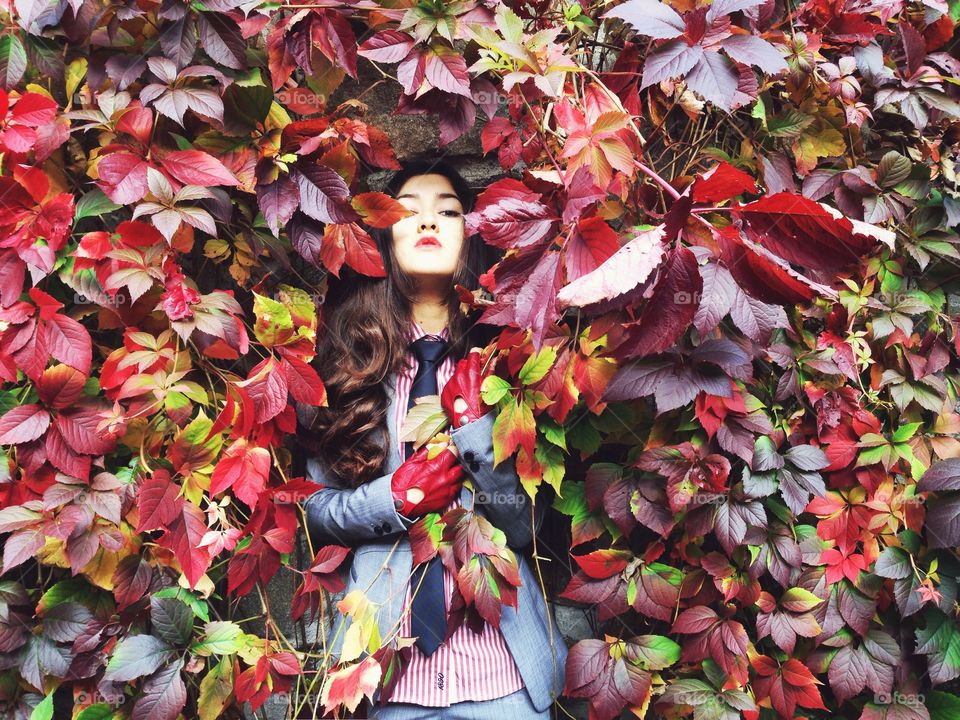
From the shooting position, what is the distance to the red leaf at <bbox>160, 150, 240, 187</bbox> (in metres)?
1.18

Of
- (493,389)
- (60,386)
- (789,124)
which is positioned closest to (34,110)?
(60,386)

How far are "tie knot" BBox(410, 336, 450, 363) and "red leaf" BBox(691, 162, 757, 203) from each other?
0.63m

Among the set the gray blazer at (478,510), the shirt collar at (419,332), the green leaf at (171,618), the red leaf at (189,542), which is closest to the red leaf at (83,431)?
the red leaf at (189,542)

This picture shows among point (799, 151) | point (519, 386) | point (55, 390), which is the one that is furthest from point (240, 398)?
point (799, 151)

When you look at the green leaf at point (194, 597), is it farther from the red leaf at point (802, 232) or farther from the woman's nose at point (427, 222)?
the red leaf at point (802, 232)

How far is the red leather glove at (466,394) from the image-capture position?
1286 millimetres

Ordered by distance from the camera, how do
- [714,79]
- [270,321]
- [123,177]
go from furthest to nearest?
[270,321] → [123,177] → [714,79]

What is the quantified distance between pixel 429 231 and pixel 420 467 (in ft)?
1.52

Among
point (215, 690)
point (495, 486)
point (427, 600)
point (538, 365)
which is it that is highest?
point (538, 365)

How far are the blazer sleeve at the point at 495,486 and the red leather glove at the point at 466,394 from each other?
19mm

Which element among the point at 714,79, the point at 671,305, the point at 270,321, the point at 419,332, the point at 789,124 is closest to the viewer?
the point at 671,305

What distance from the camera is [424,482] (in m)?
1.28

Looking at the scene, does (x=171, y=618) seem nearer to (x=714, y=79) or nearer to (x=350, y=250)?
(x=350, y=250)

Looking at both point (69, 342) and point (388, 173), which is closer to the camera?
point (69, 342)
